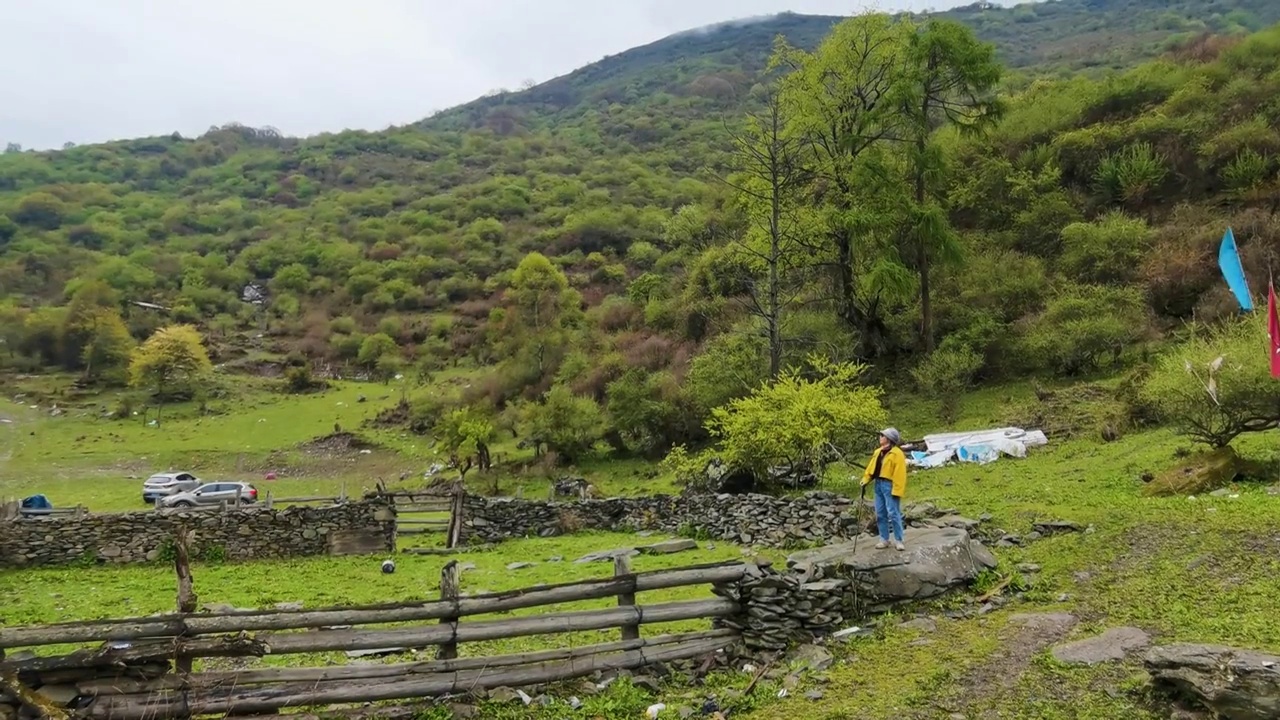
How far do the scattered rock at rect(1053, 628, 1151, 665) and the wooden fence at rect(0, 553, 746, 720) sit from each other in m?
3.37

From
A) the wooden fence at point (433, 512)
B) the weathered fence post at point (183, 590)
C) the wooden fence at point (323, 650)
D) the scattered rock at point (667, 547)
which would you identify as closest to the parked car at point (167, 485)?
the wooden fence at point (433, 512)

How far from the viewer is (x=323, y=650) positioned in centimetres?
750

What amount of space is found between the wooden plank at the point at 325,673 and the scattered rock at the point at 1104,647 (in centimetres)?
416

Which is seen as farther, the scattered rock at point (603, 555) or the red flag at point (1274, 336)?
the scattered rock at point (603, 555)

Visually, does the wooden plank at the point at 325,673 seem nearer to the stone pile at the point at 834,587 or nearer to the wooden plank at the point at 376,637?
the wooden plank at the point at 376,637

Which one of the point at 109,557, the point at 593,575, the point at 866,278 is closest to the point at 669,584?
the point at 593,575

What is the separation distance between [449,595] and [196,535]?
13.9 meters

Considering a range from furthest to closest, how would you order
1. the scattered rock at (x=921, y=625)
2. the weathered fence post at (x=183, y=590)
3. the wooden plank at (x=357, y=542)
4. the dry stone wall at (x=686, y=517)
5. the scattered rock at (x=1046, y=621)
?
the wooden plank at (x=357, y=542) → the dry stone wall at (x=686, y=517) → the scattered rock at (x=921, y=625) → the scattered rock at (x=1046, y=621) → the weathered fence post at (x=183, y=590)

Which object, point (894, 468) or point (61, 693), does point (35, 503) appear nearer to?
point (61, 693)

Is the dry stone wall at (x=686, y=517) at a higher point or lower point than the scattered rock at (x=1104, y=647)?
lower

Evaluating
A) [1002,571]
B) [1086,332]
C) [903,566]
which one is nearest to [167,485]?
[903,566]

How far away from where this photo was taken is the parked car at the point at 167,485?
30406 millimetres

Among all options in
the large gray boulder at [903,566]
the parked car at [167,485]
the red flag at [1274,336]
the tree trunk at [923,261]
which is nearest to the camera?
the large gray boulder at [903,566]

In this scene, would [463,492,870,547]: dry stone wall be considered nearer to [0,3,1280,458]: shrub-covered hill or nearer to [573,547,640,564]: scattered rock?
[573,547,640,564]: scattered rock
